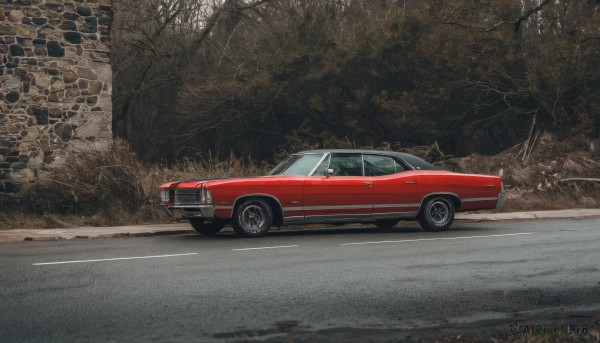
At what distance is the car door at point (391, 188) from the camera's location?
55.3 ft

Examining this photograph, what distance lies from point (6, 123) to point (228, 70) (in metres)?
12.1

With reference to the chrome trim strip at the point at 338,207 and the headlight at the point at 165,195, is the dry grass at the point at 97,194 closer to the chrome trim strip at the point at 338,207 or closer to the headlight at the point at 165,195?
the headlight at the point at 165,195

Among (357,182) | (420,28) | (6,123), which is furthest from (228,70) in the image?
(357,182)

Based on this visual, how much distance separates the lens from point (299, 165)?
16.8 metres

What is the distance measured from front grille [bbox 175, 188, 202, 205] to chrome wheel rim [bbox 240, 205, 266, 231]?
0.83 meters

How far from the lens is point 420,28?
29.3m

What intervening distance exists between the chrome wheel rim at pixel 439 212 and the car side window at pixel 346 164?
5.23 ft

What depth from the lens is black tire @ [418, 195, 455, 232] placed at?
56.9 feet

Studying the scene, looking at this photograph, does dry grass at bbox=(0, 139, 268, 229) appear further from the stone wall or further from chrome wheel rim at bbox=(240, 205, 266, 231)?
chrome wheel rim at bbox=(240, 205, 266, 231)

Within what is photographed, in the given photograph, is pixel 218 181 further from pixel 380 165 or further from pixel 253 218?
pixel 380 165

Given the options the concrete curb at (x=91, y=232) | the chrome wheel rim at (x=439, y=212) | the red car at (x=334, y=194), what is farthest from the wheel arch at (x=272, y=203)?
the chrome wheel rim at (x=439, y=212)

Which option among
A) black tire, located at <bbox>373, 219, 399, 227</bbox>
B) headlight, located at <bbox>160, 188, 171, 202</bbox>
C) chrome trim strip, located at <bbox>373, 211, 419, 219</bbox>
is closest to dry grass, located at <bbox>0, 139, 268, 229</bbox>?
headlight, located at <bbox>160, 188, 171, 202</bbox>

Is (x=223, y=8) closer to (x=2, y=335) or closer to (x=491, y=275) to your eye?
(x=491, y=275)

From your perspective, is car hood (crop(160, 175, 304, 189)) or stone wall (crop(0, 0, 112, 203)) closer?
car hood (crop(160, 175, 304, 189))
